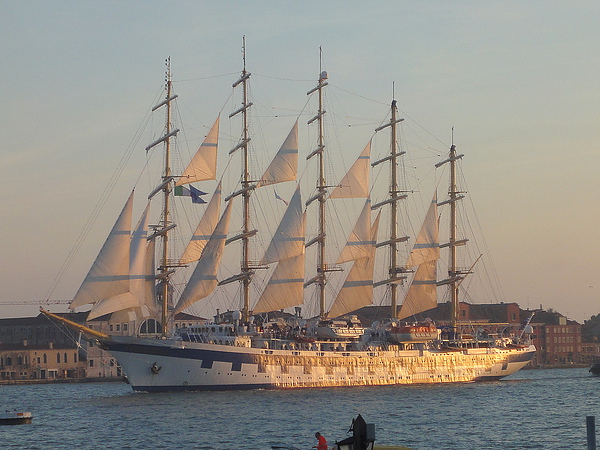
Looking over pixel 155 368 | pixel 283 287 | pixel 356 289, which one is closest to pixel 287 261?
pixel 283 287

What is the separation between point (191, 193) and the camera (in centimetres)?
8250

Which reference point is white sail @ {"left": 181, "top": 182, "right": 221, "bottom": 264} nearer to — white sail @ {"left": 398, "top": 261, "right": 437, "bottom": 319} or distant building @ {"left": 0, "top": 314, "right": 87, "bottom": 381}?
white sail @ {"left": 398, "top": 261, "right": 437, "bottom": 319}

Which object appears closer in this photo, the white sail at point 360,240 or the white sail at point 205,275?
the white sail at point 205,275

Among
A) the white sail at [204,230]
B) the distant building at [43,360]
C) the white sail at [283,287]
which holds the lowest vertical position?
the distant building at [43,360]

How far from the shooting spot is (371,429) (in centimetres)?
3328

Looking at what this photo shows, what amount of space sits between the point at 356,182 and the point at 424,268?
39.9 ft

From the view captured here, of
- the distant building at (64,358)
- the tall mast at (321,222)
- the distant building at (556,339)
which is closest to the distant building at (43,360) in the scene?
the distant building at (64,358)

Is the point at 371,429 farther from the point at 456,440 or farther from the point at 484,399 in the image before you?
the point at 484,399

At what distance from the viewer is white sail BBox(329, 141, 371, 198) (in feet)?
308

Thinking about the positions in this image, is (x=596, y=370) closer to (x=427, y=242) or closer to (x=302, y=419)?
(x=427, y=242)

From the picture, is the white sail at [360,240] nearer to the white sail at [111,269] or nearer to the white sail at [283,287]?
the white sail at [283,287]

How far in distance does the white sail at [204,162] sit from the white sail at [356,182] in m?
14.8

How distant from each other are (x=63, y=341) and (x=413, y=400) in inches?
3112

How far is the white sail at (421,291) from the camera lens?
99875 mm
